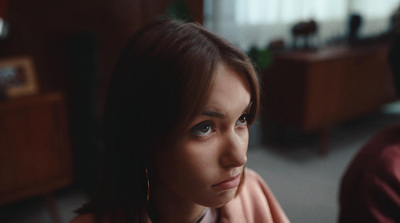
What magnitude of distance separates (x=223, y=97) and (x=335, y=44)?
10.8 ft

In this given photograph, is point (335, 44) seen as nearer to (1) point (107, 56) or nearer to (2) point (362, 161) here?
(1) point (107, 56)

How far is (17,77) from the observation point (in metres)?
2.08

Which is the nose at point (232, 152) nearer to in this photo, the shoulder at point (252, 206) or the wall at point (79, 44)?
the shoulder at point (252, 206)

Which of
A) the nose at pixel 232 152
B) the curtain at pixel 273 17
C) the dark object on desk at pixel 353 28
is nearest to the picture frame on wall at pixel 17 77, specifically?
the curtain at pixel 273 17

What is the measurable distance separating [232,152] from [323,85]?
8.43 feet

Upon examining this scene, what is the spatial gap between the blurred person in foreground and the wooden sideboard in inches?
61.0

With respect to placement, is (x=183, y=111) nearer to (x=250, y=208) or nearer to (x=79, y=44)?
(x=250, y=208)

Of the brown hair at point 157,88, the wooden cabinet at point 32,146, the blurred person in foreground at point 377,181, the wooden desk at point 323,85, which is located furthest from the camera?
the wooden desk at point 323,85

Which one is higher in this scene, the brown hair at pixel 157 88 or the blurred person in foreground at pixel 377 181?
the brown hair at pixel 157 88

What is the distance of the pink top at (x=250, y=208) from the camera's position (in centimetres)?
73

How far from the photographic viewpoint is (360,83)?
10.6 feet

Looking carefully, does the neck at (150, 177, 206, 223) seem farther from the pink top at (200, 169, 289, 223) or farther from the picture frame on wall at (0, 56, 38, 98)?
the picture frame on wall at (0, 56, 38, 98)

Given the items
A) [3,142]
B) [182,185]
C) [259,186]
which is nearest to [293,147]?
[3,142]

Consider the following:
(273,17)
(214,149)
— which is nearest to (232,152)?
(214,149)
